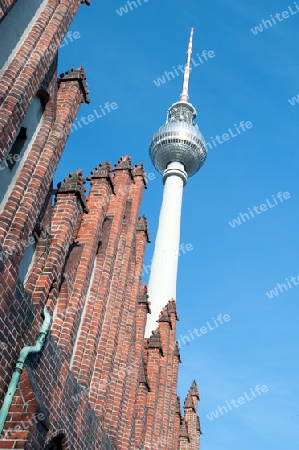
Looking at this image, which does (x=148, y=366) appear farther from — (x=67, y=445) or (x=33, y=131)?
(x=33, y=131)

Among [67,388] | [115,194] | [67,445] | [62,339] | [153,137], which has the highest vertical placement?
[153,137]

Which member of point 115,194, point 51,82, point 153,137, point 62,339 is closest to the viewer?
point 62,339

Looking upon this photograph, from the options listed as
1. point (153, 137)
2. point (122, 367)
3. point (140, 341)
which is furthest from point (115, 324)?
point (153, 137)

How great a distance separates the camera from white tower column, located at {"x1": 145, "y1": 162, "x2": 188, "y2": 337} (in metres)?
45.0

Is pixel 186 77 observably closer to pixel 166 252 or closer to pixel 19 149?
pixel 166 252

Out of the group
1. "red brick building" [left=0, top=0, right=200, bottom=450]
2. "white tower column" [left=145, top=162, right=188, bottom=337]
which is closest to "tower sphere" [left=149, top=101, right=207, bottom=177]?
"white tower column" [left=145, top=162, right=188, bottom=337]

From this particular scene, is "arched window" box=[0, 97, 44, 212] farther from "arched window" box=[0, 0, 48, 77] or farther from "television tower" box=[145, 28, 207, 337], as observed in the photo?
"television tower" box=[145, 28, 207, 337]

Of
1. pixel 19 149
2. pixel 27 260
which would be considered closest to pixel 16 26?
pixel 19 149

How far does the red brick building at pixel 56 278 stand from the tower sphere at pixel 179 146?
142ft

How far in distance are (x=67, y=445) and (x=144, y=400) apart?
683 centimetres

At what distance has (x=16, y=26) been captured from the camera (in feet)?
41.5

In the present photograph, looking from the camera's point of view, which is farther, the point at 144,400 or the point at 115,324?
the point at 144,400

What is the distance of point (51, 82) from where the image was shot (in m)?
13.7

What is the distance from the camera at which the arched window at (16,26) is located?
1202 cm
